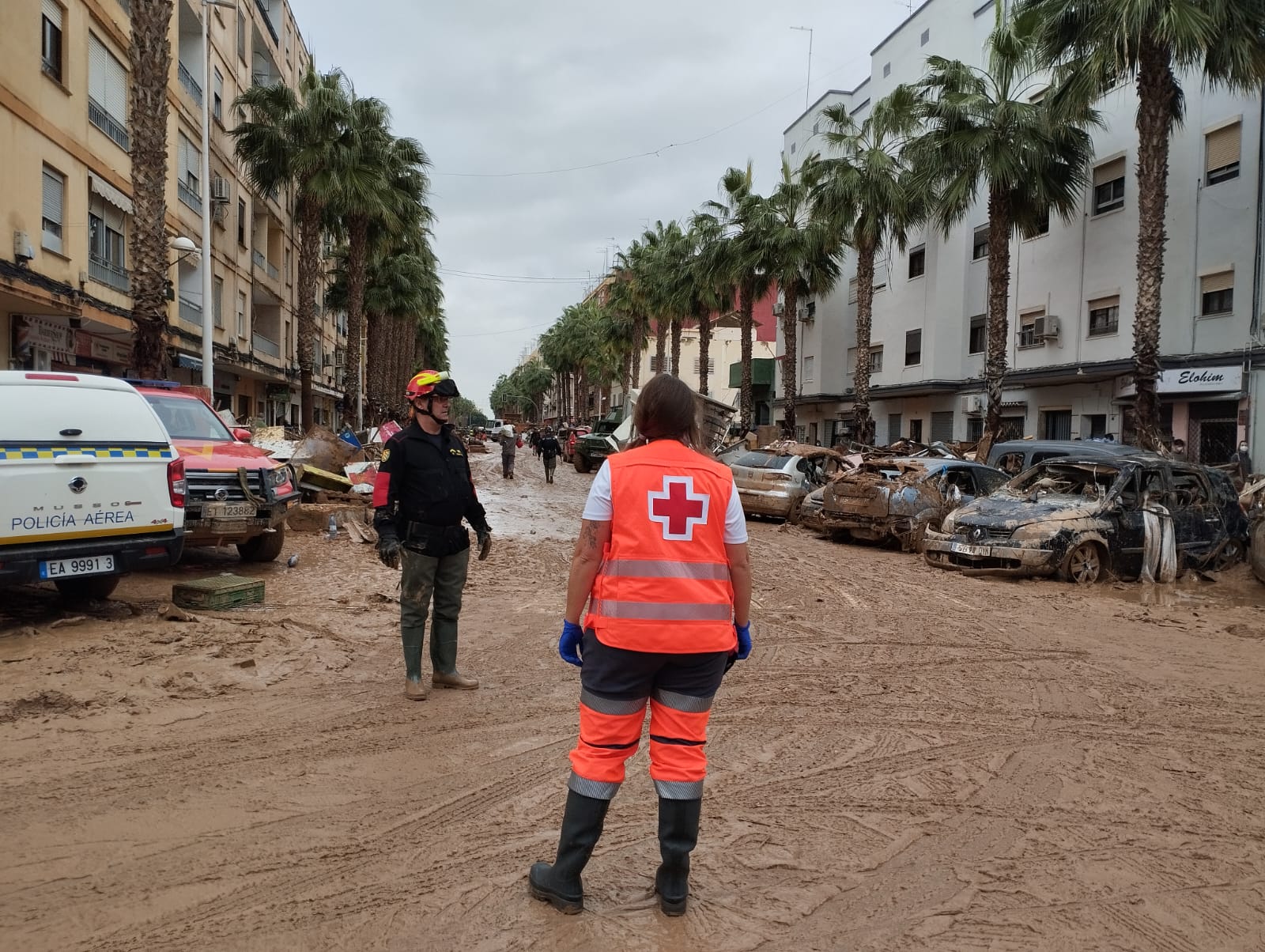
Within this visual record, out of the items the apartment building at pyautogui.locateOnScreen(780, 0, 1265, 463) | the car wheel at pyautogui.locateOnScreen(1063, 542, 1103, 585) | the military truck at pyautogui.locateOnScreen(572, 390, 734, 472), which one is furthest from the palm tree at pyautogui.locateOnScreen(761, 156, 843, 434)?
the car wheel at pyautogui.locateOnScreen(1063, 542, 1103, 585)

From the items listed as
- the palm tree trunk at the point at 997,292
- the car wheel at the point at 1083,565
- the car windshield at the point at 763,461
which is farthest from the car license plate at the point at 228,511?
the palm tree trunk at the point at 997,292

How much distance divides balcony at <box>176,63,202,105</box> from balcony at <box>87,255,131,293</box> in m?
6.97

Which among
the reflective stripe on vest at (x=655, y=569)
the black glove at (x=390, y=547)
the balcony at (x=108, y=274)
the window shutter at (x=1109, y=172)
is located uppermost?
the window shutter at (x=1109, y=172)

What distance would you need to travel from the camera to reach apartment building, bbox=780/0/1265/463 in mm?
20125

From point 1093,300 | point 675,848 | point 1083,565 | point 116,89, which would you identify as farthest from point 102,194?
point 1093,300

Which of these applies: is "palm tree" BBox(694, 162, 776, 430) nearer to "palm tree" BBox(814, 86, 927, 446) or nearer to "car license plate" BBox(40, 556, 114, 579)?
"palm tree" BBox(814, 86, 927, 446)

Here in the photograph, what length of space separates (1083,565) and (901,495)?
347cm

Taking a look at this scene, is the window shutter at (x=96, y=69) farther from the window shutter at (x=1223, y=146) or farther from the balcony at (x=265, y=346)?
the window shutter at (x=1223, y=146)

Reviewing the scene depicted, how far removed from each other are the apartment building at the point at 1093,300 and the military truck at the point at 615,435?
26.0 ft

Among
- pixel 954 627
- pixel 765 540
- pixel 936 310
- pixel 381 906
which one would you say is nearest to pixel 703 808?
pixel 381 906

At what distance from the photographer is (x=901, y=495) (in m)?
13.6

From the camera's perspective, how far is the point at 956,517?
11430 mm

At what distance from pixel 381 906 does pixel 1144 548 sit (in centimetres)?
1040

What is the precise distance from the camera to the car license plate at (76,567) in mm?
6207
